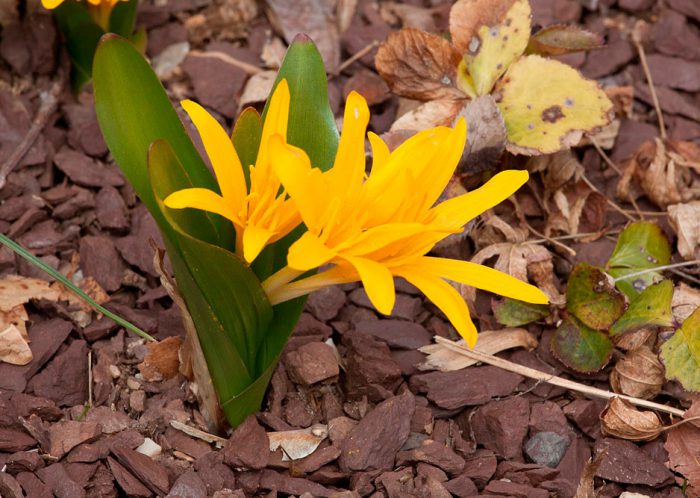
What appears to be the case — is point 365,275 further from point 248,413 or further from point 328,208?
point 248,413

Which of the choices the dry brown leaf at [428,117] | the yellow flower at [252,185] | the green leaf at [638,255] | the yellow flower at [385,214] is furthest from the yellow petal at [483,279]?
the dry brown leaf at [428,117]

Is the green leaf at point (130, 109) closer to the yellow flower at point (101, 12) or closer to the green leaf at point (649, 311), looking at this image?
the yellow flower at point (101, 12)

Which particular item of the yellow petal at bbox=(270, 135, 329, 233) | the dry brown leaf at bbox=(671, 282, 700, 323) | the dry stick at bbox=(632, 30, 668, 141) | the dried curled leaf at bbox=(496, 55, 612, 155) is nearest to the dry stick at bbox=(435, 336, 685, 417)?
the dry brown leaf at bbox=(671, 282, 700, 323)

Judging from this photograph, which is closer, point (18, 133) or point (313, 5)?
point (18, 133)

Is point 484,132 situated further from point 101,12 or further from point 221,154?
point 101,12

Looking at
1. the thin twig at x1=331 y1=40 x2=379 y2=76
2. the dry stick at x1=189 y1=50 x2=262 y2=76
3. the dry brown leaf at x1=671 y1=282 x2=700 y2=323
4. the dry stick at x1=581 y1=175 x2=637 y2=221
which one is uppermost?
the dry stick at x1=189 y1=50 x2=262 y2=76

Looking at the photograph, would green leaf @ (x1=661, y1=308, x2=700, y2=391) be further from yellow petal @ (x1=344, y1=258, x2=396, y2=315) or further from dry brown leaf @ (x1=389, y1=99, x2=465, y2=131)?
yellow petal @ (x1=344, y1=258, x2=396, y2=315)

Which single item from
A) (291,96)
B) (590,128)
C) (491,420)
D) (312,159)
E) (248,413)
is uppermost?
(291,96)

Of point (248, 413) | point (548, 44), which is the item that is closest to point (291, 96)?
point (248, 413)
